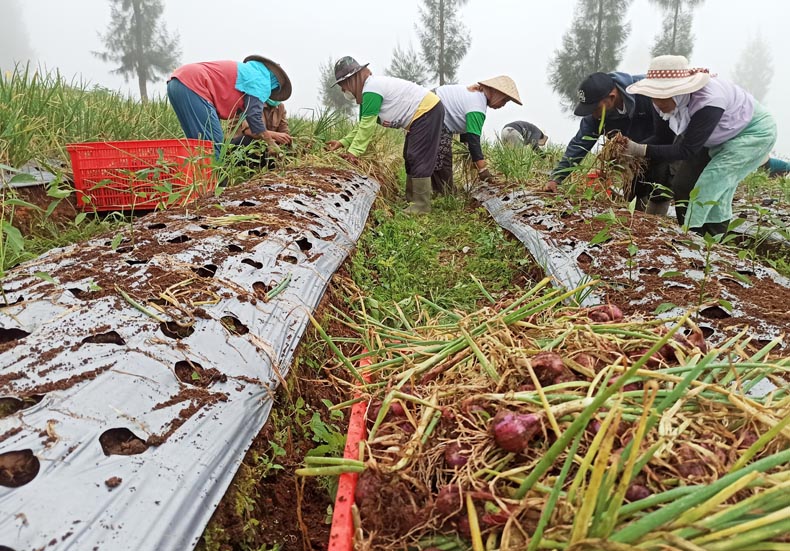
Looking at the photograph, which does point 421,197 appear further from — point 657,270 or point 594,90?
point 657,270

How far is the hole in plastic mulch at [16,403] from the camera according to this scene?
2.90 feet

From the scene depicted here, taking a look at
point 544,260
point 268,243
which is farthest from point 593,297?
point 268,243

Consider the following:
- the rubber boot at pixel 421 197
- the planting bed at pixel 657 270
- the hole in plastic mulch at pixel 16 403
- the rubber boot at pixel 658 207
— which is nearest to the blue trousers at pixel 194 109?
the rubber boot at pixel 421 197

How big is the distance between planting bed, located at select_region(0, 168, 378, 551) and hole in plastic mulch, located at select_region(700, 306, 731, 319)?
140 cm

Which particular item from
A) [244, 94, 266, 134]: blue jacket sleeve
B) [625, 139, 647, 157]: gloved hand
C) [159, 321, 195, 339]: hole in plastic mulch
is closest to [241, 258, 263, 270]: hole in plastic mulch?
[159, 321, 195, 339]: hole in plastic mulch

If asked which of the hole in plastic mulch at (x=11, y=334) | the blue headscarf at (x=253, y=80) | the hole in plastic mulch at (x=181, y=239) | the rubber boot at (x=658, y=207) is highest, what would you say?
the blue headscarf at (x=253, y=80)

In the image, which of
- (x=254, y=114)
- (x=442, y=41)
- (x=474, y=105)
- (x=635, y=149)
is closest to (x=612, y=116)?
(x=635, y=149)

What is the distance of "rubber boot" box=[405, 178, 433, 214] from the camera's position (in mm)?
4465

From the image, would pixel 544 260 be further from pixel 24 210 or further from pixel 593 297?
pixel 24 210

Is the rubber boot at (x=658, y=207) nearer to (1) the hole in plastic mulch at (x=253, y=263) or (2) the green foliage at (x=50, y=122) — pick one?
(1) the hole in plastic mulch at (x=253, y=263)

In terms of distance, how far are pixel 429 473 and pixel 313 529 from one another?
1.52ft

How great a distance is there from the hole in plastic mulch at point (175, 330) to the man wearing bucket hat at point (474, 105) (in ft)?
12.8

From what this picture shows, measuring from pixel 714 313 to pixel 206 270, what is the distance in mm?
1785

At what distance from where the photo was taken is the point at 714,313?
1.69 metres
